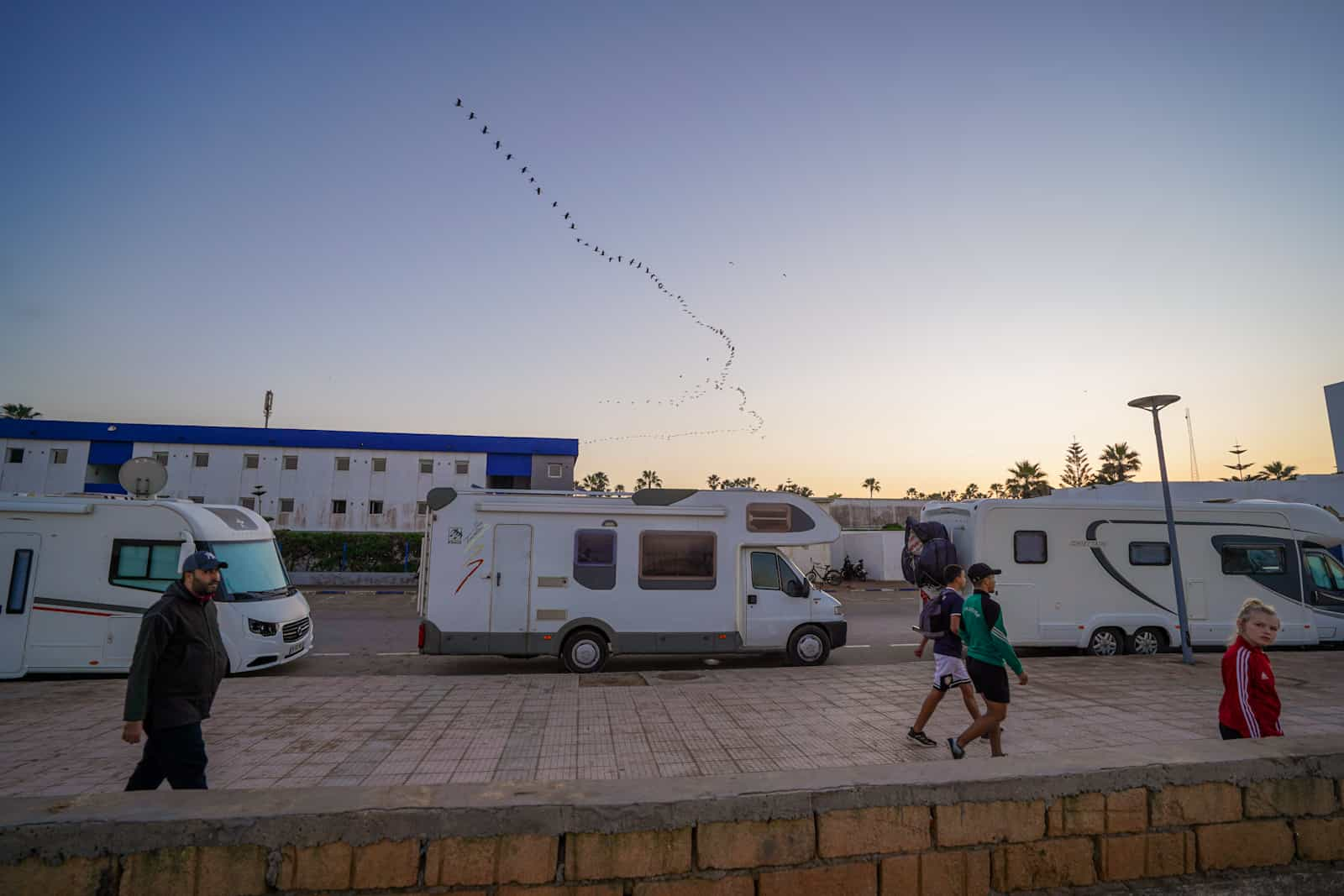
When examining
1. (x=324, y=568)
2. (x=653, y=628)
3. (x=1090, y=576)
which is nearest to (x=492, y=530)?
Answer: (x=653, y=628)

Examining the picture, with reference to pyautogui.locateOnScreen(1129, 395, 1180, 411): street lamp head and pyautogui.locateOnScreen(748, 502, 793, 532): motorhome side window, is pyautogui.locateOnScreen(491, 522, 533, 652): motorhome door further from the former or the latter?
pyautogui.locateOnScreen(1129, 395, 1180, 411): street lamp head

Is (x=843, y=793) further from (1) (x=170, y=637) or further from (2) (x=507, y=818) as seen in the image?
(1) (x=170, y=637)

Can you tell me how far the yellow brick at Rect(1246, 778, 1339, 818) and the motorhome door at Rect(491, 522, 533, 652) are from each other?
899 cm

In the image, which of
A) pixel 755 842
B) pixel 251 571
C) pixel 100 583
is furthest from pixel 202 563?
pixel 100 583

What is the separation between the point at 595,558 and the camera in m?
11.0

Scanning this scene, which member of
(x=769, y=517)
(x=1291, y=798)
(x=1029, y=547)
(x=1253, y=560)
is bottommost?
(x=1291, y=798)

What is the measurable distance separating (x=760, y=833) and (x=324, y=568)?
28.9 m

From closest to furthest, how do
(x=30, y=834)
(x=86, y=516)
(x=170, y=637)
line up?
1. (x=30, y=834)
2. (x=170, y=637)
3. (x=86, y=516)

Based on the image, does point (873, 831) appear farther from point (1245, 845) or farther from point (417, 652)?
point (417, 652)

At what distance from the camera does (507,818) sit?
287 centimetres

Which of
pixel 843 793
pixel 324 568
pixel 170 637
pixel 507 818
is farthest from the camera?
pixel 324 568

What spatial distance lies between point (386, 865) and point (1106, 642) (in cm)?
1358

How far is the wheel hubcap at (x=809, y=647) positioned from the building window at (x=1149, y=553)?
628 centimetres

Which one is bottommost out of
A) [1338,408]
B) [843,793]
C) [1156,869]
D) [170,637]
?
[1156,869]
